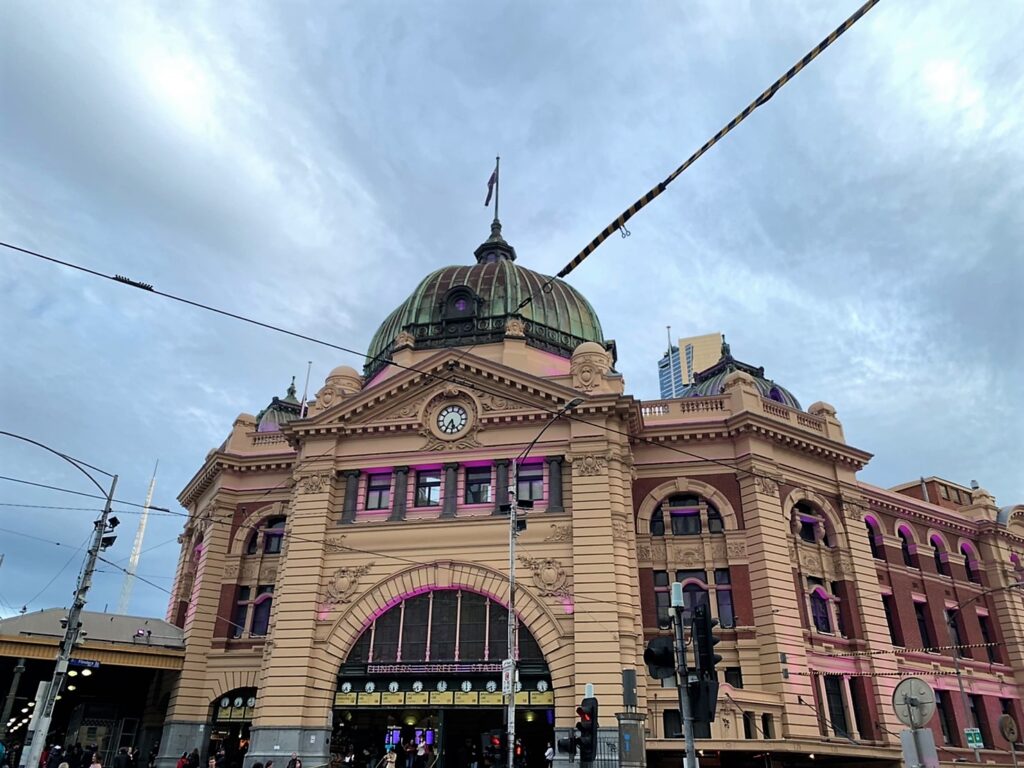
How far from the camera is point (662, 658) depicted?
1538 centimetres

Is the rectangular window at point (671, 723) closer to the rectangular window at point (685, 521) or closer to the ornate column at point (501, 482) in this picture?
the rectangular window at point (685, 521)

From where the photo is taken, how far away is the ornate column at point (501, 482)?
39094 mm

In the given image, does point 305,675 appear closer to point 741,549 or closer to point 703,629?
point 741,549

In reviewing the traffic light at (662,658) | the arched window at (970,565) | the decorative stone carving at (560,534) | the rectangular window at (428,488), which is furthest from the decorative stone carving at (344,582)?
the arched window at (970,565)

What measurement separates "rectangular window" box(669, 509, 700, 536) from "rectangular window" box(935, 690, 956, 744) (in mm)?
15660

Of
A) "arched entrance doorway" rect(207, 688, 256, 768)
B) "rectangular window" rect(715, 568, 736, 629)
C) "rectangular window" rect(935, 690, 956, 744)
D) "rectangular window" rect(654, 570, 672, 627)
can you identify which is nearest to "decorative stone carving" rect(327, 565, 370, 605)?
"arched entrance doorway" rect(207, 688, 256, 768)

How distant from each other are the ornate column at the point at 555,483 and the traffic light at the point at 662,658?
22.5m

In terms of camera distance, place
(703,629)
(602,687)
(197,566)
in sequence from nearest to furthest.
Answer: (703,629), (602,687), (197,566)

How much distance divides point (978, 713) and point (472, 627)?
28466mm

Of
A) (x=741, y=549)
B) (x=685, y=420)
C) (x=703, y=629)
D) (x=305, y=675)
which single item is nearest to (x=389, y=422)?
(x=305, y=675)

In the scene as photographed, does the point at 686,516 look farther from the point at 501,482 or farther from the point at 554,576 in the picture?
the point at 501,482

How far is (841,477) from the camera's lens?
141 ft

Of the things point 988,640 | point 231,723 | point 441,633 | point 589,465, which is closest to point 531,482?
point 589,465

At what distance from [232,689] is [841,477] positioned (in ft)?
111
